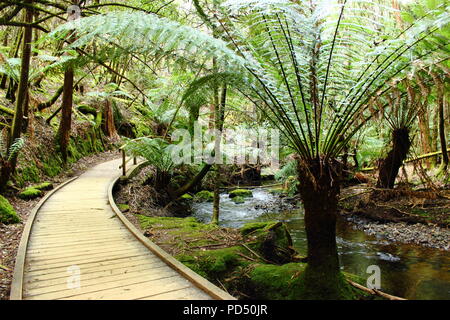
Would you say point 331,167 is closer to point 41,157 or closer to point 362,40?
point 362,40

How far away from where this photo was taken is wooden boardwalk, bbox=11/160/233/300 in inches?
80.9

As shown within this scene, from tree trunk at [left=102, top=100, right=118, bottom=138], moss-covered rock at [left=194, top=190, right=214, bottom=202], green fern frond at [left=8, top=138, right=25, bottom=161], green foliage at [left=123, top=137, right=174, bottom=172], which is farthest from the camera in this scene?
tree trunk at [left=102, top=100, right=118, bottom=138]

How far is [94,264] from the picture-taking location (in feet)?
8.38

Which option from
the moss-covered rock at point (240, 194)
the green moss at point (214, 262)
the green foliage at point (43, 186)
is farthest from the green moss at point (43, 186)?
the moss-covered rock at point (240, 194)

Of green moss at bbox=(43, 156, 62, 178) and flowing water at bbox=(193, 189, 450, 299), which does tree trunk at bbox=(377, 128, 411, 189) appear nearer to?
flowing water at bbox=(193, 189, 450, 299)

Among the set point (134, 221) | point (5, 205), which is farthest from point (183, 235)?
point (5, 205)

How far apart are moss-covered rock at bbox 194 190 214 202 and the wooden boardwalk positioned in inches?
164

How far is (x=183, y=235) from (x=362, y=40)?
300 cm

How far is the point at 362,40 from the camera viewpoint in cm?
252

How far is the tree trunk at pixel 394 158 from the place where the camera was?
220 inches

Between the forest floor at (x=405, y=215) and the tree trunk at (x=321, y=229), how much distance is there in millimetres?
2869

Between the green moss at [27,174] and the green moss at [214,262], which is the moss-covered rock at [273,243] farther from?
the green moss at [27,174]

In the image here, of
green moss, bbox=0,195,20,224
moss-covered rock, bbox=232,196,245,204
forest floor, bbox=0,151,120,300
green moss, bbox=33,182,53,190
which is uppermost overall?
green moss, bbox=33,182,53,190

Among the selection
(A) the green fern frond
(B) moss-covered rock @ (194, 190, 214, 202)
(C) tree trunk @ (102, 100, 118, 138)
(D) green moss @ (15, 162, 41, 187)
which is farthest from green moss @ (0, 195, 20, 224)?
(C) tree trunk @ (102, 100, 118, 138)
